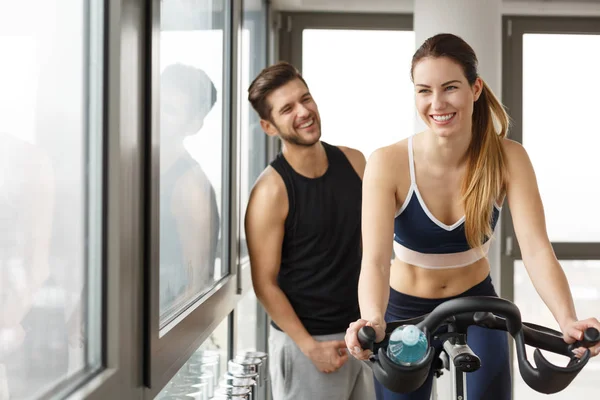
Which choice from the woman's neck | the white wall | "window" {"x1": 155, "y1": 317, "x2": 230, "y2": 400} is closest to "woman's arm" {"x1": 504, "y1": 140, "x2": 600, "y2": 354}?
the woman's neck

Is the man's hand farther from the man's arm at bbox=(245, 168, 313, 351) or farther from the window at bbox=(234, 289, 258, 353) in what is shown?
the window at bbox=(234, 289, 258, 353)

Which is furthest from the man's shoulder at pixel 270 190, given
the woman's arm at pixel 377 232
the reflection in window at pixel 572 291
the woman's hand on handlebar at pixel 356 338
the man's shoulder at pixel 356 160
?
the reflection in window at pixel 572 291

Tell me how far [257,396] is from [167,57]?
97 centimetres

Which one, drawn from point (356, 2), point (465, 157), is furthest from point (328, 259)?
point (356, 2)

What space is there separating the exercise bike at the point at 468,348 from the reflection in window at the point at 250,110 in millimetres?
1734

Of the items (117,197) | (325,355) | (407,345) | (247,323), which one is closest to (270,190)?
(325,355)

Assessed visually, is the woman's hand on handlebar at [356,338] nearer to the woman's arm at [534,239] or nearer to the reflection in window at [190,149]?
the woman's arm at [534,239]

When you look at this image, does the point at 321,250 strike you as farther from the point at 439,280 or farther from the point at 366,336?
the point at 366,336

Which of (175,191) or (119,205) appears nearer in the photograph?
(119,205)

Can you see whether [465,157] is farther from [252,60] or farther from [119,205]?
[252,60]

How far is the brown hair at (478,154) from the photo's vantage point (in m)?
1.58

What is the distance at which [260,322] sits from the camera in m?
3.75

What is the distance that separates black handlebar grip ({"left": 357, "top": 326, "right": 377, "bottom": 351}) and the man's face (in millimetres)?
1117

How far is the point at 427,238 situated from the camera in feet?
5.78
